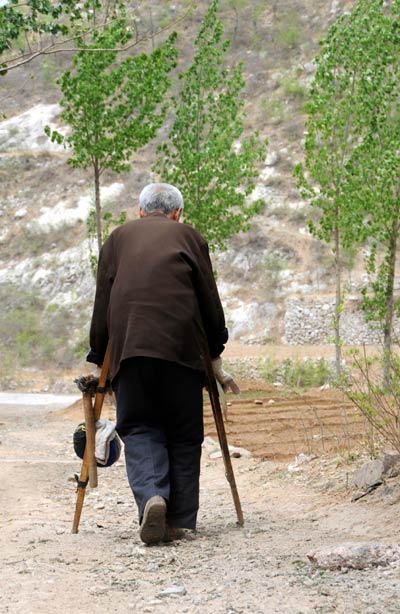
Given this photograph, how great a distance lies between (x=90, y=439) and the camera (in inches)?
222

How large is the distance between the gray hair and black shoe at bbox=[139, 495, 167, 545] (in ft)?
5.43

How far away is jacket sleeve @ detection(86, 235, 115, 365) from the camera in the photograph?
5.53 meters

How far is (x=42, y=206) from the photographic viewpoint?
43906 millimetres

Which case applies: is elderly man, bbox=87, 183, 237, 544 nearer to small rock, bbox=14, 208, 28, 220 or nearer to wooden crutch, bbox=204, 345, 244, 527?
wooden crutch, bbox=204, 345, 244, 527

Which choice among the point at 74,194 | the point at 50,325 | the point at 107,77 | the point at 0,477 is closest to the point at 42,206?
the point at 74,194

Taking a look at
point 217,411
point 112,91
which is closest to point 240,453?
point 217,411

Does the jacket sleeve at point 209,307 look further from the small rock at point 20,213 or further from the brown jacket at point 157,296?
the small rock at point 20,213

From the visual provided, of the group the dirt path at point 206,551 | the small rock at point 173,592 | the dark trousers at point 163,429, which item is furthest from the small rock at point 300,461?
the small rock at point 173,592

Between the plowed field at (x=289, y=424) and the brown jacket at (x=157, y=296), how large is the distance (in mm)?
2002

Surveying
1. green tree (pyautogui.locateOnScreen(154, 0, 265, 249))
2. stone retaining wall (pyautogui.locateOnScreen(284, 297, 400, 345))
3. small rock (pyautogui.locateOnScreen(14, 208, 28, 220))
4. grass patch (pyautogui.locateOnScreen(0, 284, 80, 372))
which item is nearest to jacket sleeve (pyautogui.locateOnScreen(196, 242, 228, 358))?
green tree (pyautogui.locateOnScreen(154, 0, 265, 249))

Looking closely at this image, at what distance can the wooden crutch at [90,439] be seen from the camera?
5.59m

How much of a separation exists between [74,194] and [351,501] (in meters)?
38.7

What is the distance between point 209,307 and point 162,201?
2.26 ft

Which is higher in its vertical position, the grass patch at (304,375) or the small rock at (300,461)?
the small rock at (300,461)
